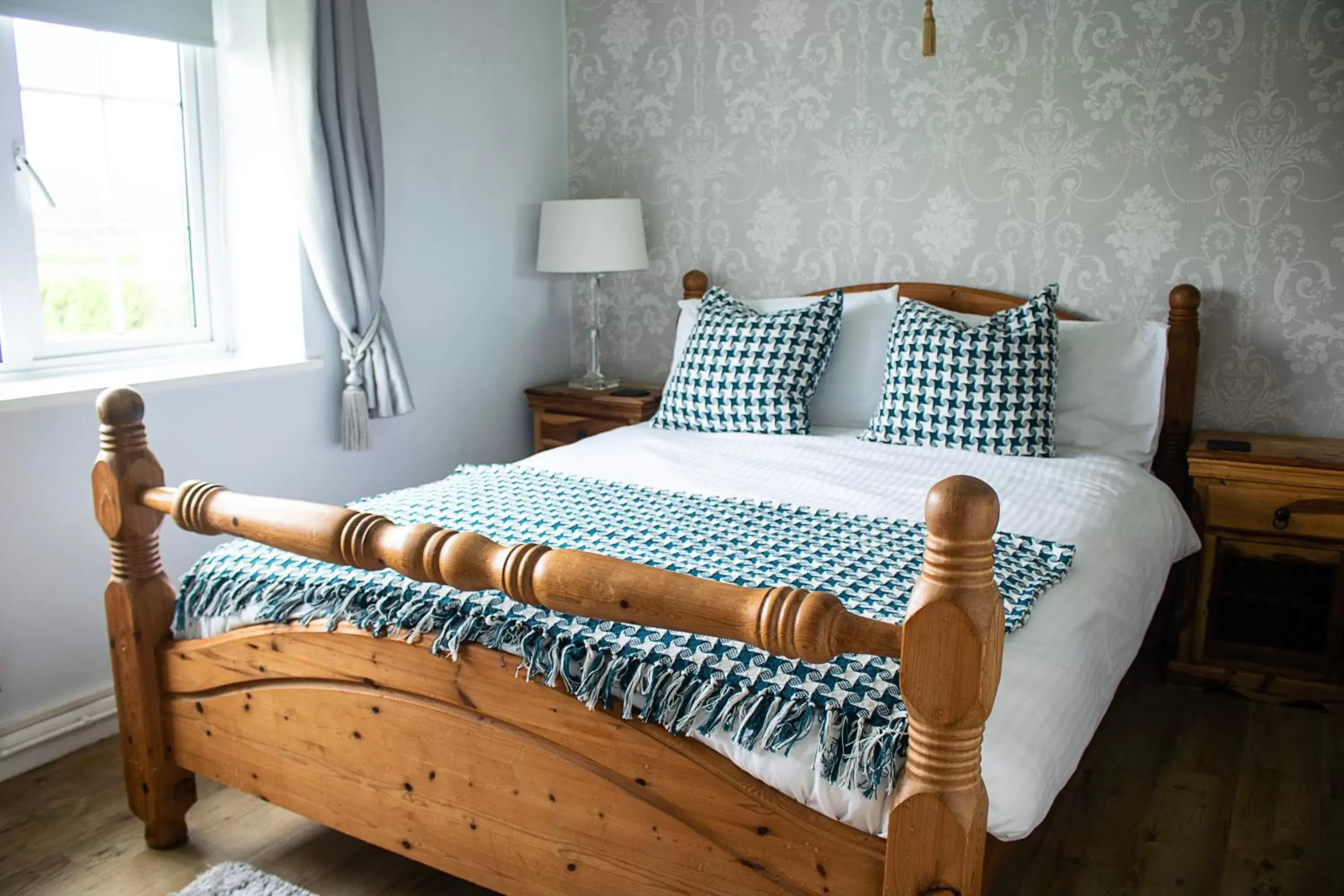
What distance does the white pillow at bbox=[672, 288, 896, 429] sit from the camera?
310 cm

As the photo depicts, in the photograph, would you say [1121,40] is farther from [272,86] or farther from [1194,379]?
[272,86]

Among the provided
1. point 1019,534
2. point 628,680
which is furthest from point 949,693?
point 1019,534

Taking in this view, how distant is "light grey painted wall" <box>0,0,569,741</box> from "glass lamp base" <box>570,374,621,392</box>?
0.65ft

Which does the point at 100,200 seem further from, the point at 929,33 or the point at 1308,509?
the point at 1308,509

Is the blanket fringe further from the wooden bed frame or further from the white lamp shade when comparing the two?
the white lamp shade

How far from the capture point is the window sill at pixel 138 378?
2.36 metres

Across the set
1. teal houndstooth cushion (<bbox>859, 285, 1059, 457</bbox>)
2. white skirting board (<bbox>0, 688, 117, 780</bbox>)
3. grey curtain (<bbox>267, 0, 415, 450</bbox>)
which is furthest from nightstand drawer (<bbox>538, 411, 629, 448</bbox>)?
white skirting board (<bbox>0, 688, 117, 780</bbox>)

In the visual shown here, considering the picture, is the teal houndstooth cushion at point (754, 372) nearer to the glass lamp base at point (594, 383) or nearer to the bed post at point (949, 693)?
the glass lamp base at point (594, 383)

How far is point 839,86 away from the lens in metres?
3.36

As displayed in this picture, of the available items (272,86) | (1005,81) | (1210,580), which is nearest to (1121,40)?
(1005,81)

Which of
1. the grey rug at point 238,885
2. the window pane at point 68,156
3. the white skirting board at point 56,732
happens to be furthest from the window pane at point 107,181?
the grey rug at point 238,885

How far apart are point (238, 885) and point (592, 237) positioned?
7.21 feet

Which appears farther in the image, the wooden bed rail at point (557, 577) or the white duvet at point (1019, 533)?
the white duvet at point (1019, 533)

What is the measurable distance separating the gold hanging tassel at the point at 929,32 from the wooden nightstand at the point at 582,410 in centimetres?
129
